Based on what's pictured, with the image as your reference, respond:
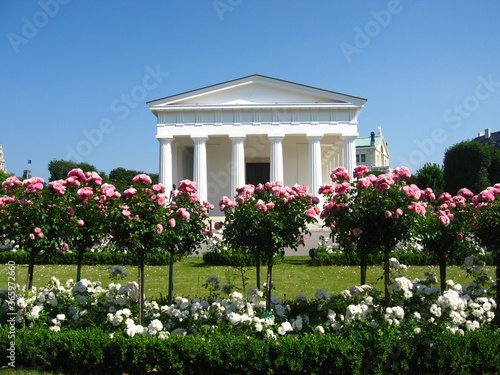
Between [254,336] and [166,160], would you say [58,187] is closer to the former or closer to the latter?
[254,336]

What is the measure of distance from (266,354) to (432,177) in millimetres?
56669

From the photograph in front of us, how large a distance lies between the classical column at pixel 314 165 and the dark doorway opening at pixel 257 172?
29.1 ft

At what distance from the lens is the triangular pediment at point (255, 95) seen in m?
40.2

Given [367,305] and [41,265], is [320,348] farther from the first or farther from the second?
[41,265]

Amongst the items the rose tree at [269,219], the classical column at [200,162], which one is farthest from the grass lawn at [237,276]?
the classical column at [200,162]

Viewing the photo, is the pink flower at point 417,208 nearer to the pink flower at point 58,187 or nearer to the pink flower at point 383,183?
the pink flower at point 383,183

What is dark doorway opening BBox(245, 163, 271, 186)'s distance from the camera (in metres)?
48.3

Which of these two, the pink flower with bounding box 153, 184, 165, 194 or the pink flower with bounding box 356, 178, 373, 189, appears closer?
the pink flower with bounding box 356, 178, 373, 189

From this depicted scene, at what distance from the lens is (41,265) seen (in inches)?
730

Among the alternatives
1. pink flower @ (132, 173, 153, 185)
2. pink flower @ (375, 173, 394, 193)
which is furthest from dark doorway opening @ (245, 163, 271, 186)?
pink flower @ (375, 173, 394, 193)

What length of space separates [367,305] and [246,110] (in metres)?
34.6

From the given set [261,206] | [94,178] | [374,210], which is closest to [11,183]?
[94,178]

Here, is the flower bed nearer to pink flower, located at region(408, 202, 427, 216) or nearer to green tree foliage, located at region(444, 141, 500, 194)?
pink flower, located at region(408, 202, 427, 216)

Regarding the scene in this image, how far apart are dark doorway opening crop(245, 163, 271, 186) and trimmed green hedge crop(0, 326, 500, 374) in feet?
138
